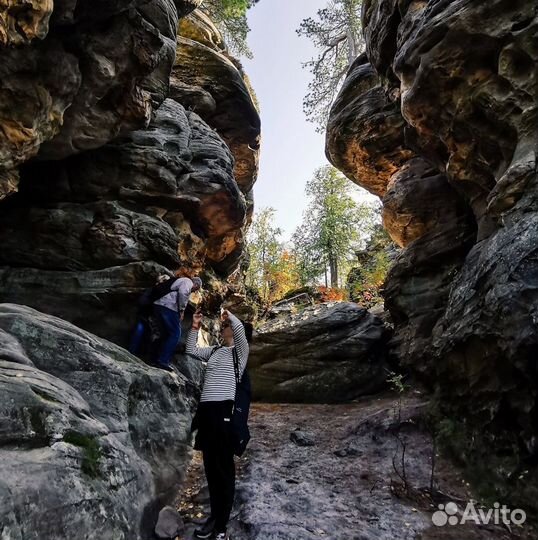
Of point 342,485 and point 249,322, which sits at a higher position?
point 249,322

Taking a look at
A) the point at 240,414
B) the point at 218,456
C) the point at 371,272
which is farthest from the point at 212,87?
the point at 218,456

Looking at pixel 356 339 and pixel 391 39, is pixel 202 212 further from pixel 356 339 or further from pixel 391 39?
pixel 391 39

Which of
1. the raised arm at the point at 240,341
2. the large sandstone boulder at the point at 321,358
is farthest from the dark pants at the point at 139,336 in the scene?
the large sandstone boulder at the point at 321,358

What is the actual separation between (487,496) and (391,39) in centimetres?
1283

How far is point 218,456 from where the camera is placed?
4918 mm

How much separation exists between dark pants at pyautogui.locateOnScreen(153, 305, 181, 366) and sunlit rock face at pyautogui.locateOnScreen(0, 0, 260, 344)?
1987 millimetres

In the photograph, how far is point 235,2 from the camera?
51.1 ft

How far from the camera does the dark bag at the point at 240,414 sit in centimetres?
502

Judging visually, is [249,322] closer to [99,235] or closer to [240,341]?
[240,341]

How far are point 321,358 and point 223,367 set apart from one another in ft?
25.0

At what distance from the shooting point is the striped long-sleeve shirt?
5148 mm

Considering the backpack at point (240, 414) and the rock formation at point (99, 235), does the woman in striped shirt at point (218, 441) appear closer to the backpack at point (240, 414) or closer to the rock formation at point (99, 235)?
the backpack at point (240, 414)

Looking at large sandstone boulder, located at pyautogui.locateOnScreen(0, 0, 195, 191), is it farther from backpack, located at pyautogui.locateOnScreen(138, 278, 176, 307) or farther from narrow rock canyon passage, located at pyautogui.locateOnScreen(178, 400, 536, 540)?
narrow rock canyon passage, located at pyautogui.locateOnScreen(178, 400, 536, 540)

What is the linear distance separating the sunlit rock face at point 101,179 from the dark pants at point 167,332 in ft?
6.52
